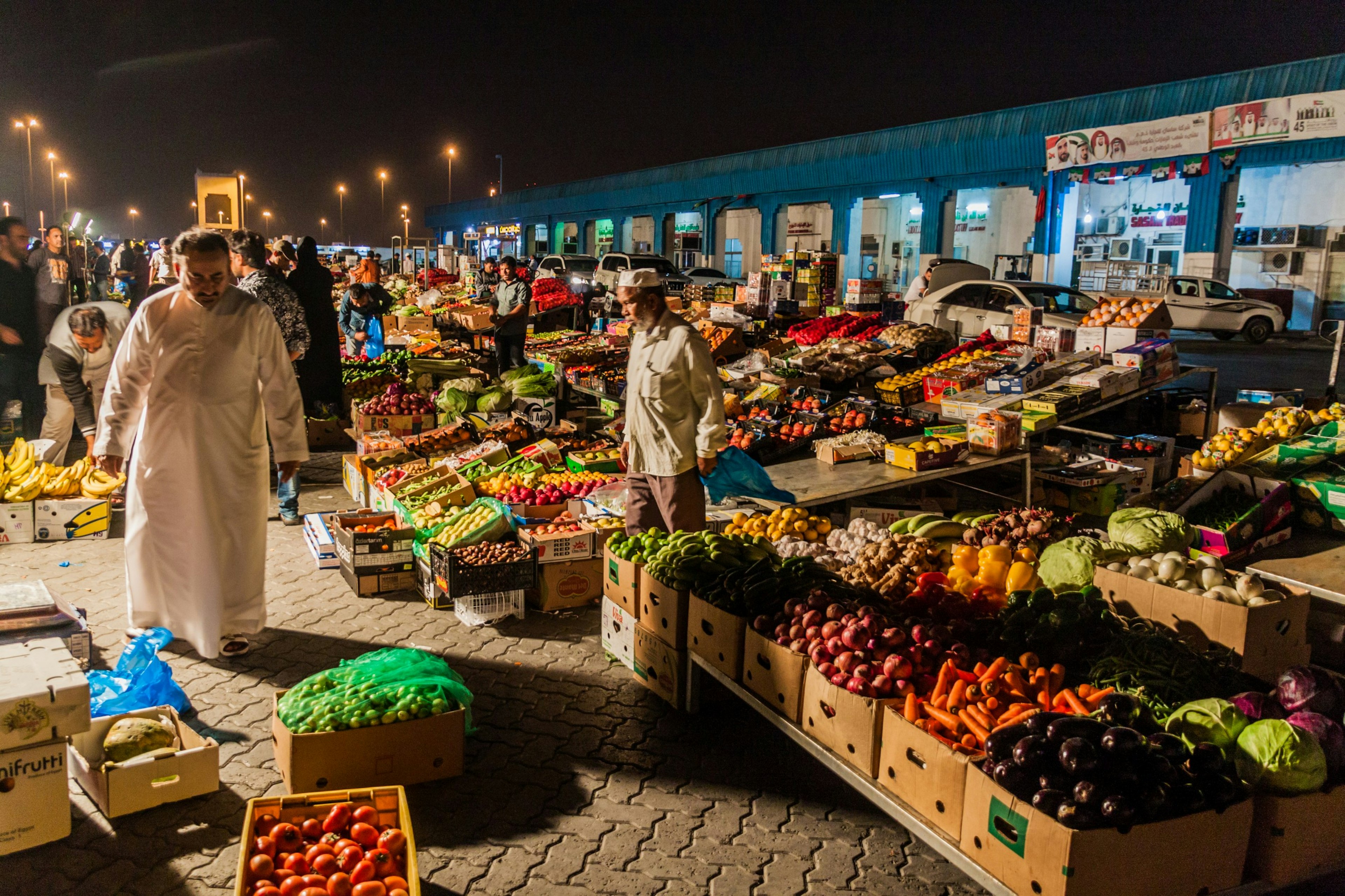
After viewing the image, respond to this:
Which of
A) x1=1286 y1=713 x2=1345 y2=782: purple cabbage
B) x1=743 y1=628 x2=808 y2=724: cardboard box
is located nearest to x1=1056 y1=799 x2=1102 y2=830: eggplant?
x1=1286 y1=713 x2=1345 y2=782: purple cabbage

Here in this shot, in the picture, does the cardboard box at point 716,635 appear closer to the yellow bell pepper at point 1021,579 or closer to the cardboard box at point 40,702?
the yellow bell pepper at point 1021,579

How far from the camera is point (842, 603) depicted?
154 inches

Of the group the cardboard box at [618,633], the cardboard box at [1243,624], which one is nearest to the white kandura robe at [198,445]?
the cardboard box at [618,633]

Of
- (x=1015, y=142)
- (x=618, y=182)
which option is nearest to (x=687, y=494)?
(x=1015, y=142)

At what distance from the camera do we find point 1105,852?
2.42 meters

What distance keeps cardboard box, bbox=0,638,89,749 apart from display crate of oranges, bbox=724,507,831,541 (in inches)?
139

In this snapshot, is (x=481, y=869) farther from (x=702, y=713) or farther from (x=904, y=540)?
(x=904, y=540)

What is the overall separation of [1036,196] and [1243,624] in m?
25.2

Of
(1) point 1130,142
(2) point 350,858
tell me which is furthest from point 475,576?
(1) point 1130,142

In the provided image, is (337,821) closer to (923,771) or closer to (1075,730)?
(923,771)

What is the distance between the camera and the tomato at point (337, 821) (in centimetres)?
296

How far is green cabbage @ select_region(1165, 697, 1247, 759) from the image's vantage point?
9.68 feet

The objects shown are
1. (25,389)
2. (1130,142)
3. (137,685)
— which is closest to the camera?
(137,685)

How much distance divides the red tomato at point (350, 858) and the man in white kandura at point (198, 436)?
224 cm
